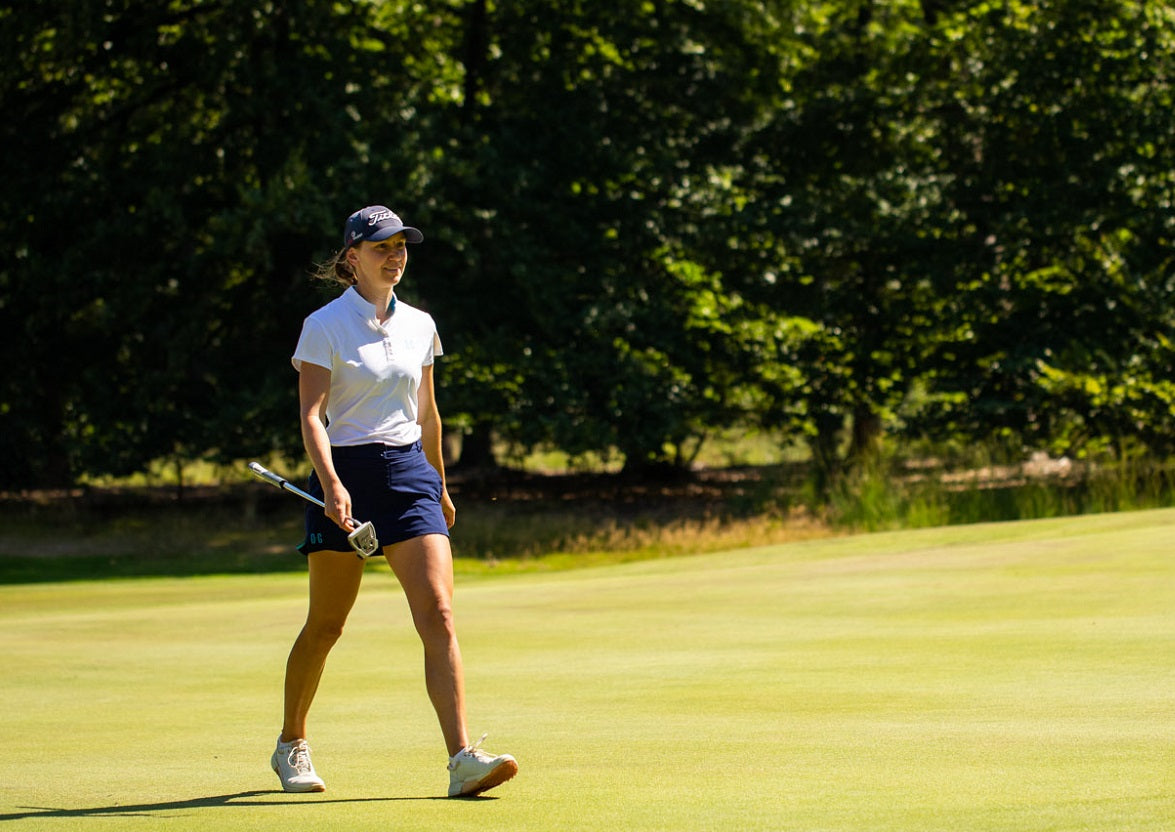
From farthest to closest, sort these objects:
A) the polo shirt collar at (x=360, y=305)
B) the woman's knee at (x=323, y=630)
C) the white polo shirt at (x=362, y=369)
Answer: the woman's knee at (x=323, y=630)
the polo shirt collar at (x=360, y=305)
the white polo shirt at (x=362, y=369)

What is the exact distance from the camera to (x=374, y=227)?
5488 mm

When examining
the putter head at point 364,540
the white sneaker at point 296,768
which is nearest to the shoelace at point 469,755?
the white sneaker at point 296,768

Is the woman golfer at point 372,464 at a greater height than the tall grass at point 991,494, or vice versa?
the woman golfer at point 372,464

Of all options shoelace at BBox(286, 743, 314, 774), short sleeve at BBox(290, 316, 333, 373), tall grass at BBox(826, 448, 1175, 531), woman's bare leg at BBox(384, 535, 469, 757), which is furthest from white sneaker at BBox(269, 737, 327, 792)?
tall grass at BBox(826, 448, 1175, 531)

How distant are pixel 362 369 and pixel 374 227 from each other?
19.3 inches

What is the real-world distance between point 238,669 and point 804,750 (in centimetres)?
462

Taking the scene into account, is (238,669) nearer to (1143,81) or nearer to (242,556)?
(242,556)

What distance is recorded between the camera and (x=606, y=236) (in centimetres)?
2430

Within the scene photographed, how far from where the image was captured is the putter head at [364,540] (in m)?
5.15

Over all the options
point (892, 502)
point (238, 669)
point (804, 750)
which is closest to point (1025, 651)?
point (804, 750)

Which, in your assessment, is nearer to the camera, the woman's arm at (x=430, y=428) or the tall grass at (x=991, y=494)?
the woman's arm at (x=430, y=428)

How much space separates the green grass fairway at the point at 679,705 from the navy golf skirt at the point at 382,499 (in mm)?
826

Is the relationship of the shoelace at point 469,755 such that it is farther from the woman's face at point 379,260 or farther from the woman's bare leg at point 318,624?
the woman's face at point 379,260

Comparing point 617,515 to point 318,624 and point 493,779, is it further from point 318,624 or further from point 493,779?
point 493,779
